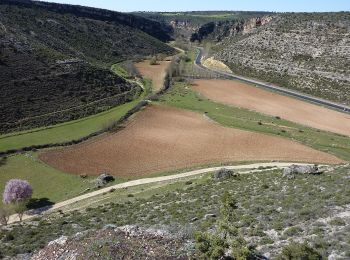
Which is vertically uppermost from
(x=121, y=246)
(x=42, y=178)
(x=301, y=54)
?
(x=121, y=246)

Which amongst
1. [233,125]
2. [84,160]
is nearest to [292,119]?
[233,125]

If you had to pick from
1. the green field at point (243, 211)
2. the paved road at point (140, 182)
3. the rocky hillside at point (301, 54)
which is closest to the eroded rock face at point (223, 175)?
the green field at point (243, 211)

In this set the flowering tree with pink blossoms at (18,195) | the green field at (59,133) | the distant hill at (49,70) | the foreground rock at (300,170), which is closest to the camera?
the foreground rock at (300,170)

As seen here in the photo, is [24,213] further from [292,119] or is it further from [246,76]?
[246,76]

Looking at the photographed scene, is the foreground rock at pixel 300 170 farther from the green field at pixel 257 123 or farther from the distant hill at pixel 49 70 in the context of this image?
the distant hill at pixel 49 70

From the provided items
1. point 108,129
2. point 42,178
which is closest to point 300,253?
point 42,178

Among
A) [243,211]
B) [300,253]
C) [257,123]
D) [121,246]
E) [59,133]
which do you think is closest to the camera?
[300,253]

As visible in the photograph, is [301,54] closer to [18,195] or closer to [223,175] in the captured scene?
[223,175]
